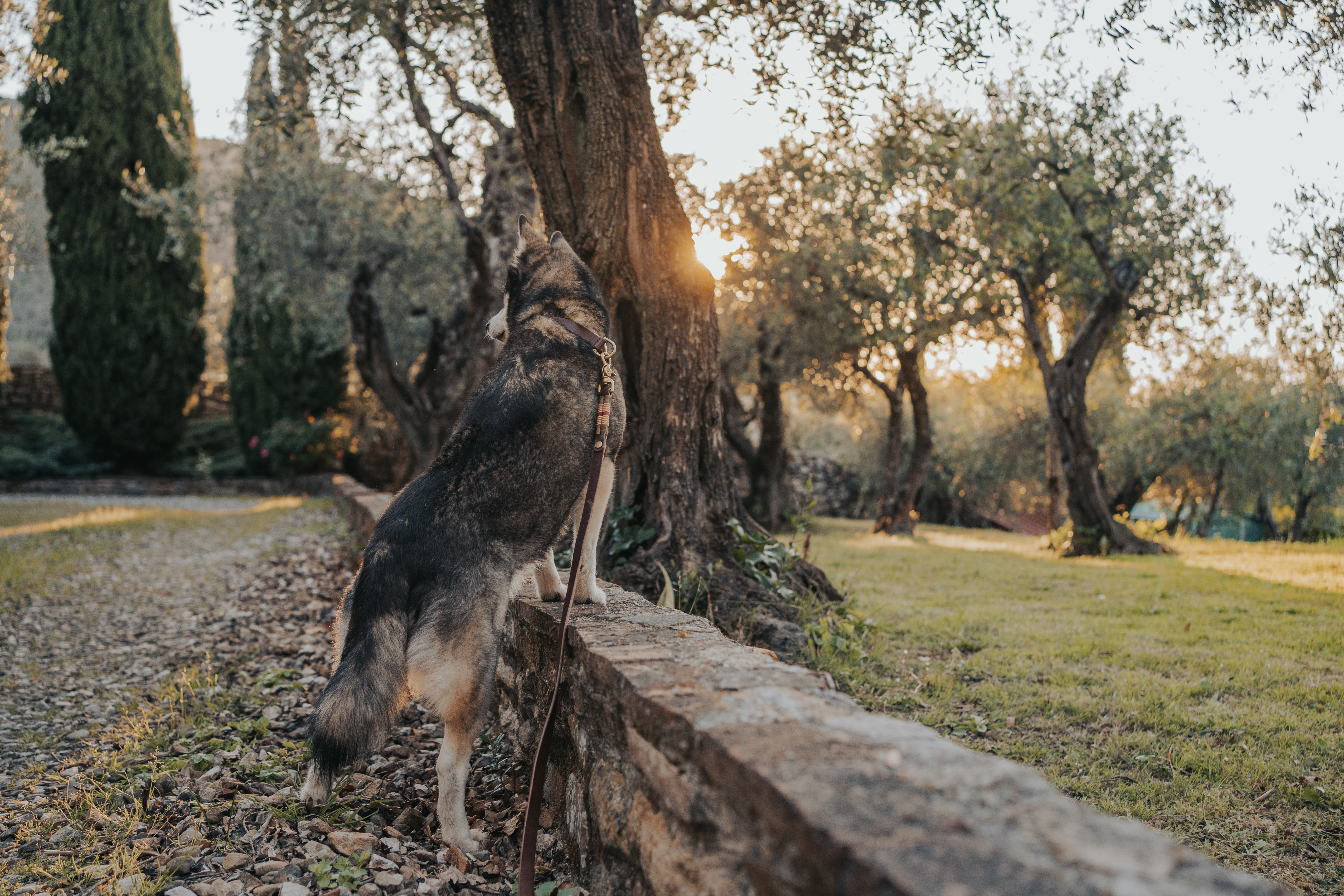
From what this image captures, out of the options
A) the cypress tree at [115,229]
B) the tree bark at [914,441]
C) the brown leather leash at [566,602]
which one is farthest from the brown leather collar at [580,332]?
the cypress tree at [115,229]

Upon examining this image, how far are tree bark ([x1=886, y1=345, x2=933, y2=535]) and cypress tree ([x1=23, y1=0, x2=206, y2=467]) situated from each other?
1819cm

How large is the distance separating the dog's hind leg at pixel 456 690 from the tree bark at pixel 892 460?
56.4ft

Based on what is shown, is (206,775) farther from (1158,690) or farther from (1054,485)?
(1054,485)

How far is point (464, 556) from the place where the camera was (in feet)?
9.79

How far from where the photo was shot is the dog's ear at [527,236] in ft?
12.8

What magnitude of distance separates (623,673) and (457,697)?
0.85m

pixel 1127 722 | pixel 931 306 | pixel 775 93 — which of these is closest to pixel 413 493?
pixel 1127 722

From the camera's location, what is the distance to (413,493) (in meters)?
3.12

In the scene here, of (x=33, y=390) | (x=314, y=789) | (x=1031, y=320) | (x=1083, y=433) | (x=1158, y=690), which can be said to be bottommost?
(x=314, y=789)

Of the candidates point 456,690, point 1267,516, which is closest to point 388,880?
point 456,690

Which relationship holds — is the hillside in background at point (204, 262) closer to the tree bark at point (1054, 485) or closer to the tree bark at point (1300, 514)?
the tree bark at point (1054, 485)

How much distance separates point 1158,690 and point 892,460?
15206 mm

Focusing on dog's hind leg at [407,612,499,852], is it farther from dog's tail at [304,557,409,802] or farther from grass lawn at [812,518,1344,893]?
grass lawn at [812,518,1344,893]

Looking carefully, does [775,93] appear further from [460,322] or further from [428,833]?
[460,322]
